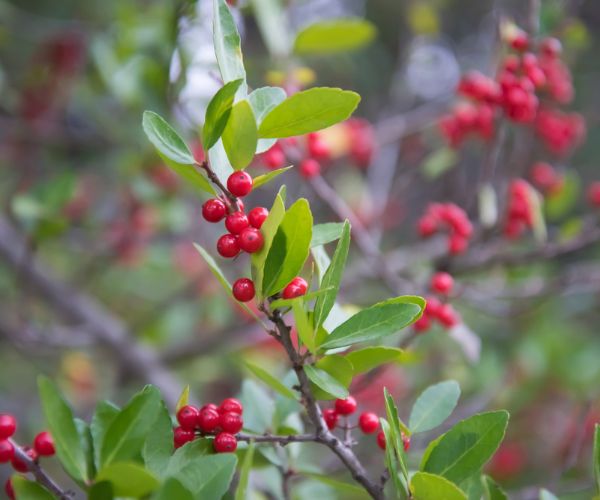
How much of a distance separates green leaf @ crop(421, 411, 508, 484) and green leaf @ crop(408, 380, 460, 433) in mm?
71

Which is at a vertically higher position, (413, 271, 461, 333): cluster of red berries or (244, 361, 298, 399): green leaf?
(244, 361, 298, 399): green leaf

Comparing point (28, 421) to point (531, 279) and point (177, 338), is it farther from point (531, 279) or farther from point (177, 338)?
point (531, 279)

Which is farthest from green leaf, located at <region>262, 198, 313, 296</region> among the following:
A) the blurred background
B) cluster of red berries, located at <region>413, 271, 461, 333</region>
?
the blurred background

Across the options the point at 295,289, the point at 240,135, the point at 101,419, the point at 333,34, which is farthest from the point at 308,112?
the point at 333,34

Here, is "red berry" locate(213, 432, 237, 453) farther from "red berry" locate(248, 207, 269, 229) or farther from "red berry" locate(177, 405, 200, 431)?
"red berry" locate(248, 207, 269, 229)

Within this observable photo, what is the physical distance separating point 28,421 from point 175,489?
7.17ft

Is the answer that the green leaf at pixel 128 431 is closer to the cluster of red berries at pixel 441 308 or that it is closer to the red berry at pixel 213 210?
the red berry at pixel 213 210

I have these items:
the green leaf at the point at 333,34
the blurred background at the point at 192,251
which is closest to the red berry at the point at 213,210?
the blurred background at the point at 192,251

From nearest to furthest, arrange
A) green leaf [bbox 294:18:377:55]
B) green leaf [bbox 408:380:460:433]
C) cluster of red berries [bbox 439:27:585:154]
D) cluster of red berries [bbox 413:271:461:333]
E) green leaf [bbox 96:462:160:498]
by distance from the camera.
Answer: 1. green leaf [bbox 96:462:160:498]
2. green leaf [bbox 408:380:460:433]
3. cluster of red berries [bbox 413:271:461:333]
4. cluster of red berries [bbox 439:27:585:154]
5. green leaf [bbox 294:18:377:55]

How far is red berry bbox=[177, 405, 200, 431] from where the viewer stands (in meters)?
0.77

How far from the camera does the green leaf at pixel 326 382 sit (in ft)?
2.37

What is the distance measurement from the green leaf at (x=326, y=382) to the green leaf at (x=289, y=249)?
9cm

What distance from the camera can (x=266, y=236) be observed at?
711 millimetres

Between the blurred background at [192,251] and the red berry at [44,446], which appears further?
the blurred background at [192,251]
